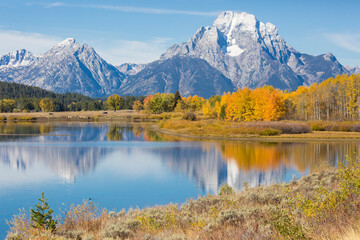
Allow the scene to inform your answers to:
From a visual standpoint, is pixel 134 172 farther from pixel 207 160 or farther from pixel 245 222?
pixel 245 222

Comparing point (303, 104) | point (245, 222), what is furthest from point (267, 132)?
point (245, 222)

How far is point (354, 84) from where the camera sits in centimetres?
10062

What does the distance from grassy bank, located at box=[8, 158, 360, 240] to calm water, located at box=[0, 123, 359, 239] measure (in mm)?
5175

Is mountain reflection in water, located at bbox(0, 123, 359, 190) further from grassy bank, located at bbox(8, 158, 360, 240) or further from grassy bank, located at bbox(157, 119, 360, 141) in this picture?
grassy bank, located at bbox(157, 119, 360, 141)

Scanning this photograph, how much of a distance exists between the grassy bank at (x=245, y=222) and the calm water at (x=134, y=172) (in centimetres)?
517

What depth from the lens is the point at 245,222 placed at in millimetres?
13344

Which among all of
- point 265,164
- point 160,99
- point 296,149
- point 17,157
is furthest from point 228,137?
point 160,99

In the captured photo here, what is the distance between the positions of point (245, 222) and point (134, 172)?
22.3 metres

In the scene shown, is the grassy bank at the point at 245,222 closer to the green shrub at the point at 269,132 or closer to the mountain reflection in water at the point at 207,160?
the mountain reflection in water at the point at 207,160

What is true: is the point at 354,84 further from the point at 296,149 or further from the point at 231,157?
the point at 231,157

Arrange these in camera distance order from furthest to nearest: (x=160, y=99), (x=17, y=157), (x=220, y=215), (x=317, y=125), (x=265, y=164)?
(x=160, y=99), (x=317, y=125), (x=17, y=157), (x=265, y=164), (x=220, y=215)

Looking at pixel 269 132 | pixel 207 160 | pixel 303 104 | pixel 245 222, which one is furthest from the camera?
pixel 303 104

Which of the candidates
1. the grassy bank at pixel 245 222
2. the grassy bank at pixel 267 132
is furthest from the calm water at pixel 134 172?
the grassy bank at pixel 267 132

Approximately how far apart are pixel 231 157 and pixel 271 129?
3013cm
